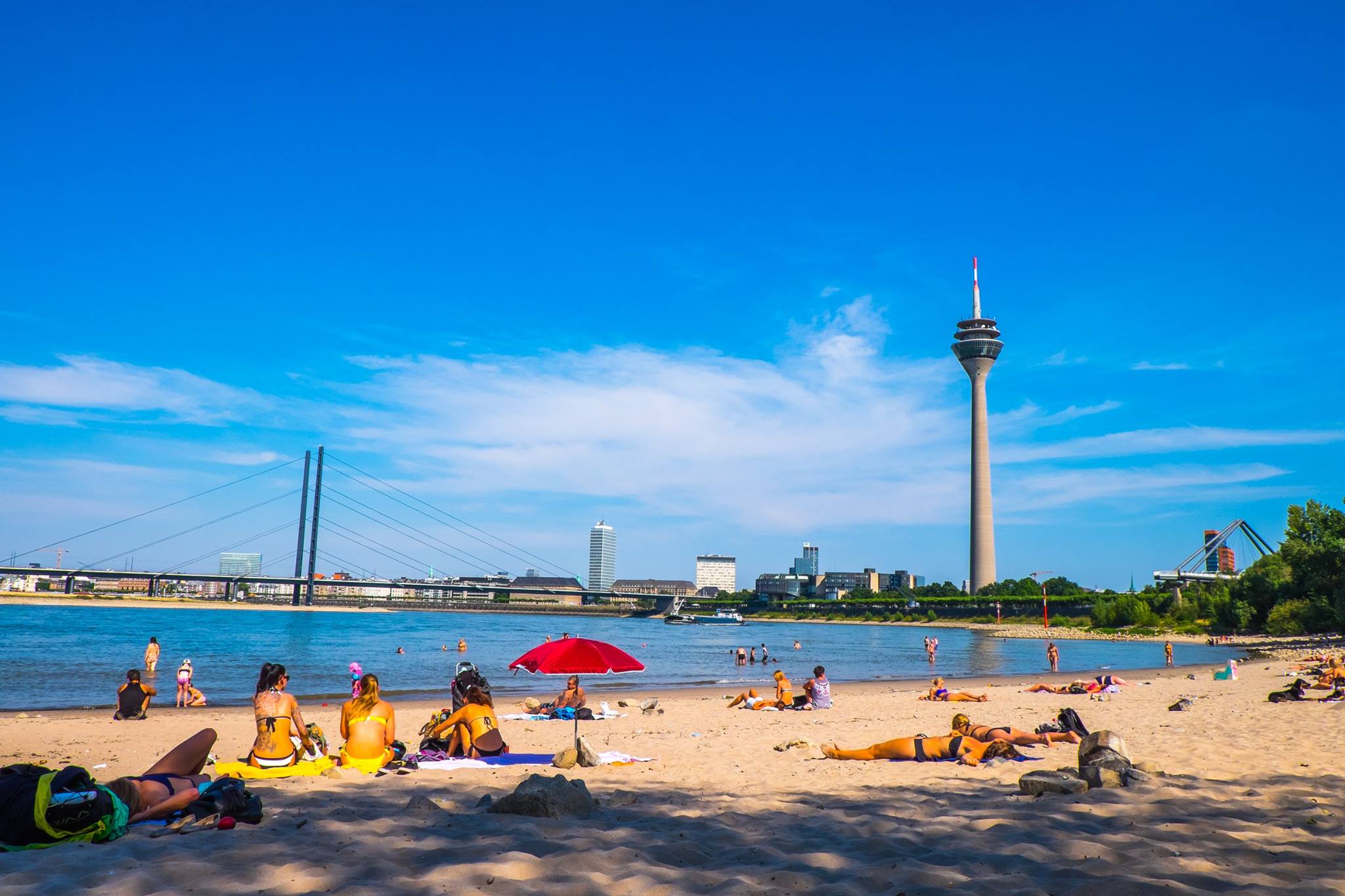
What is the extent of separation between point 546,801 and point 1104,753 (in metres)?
4.41

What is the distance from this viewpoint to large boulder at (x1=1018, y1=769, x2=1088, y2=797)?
618 cm

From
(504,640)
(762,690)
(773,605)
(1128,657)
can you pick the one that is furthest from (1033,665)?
(773,605)

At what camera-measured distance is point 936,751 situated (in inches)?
335

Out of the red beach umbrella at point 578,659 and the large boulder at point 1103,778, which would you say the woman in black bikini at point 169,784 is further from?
the large boulder at point 1103,778

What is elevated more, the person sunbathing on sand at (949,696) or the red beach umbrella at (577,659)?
the red beach umbrella at (577,659)

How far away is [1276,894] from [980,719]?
11.6 m

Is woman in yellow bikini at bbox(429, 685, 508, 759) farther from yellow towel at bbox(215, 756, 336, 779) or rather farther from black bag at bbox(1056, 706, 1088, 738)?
black bag at bbox(1056, 706, 1088, 738)

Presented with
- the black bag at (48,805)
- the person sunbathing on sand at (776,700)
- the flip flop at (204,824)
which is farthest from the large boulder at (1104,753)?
the person sunbathing on sand at (776,700)

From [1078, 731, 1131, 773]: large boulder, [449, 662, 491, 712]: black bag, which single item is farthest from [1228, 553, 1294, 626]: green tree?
[449, 662, 491, 712]: black bag

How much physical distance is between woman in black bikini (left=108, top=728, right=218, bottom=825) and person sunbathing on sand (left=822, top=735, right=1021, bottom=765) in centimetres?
600

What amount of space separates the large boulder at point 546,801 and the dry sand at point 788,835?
12 centimetres

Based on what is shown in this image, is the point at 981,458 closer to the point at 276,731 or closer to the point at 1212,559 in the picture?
the point at 1212,559

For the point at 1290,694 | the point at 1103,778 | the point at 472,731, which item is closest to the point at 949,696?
the point at 1290,694

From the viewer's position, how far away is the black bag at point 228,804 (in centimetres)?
524
